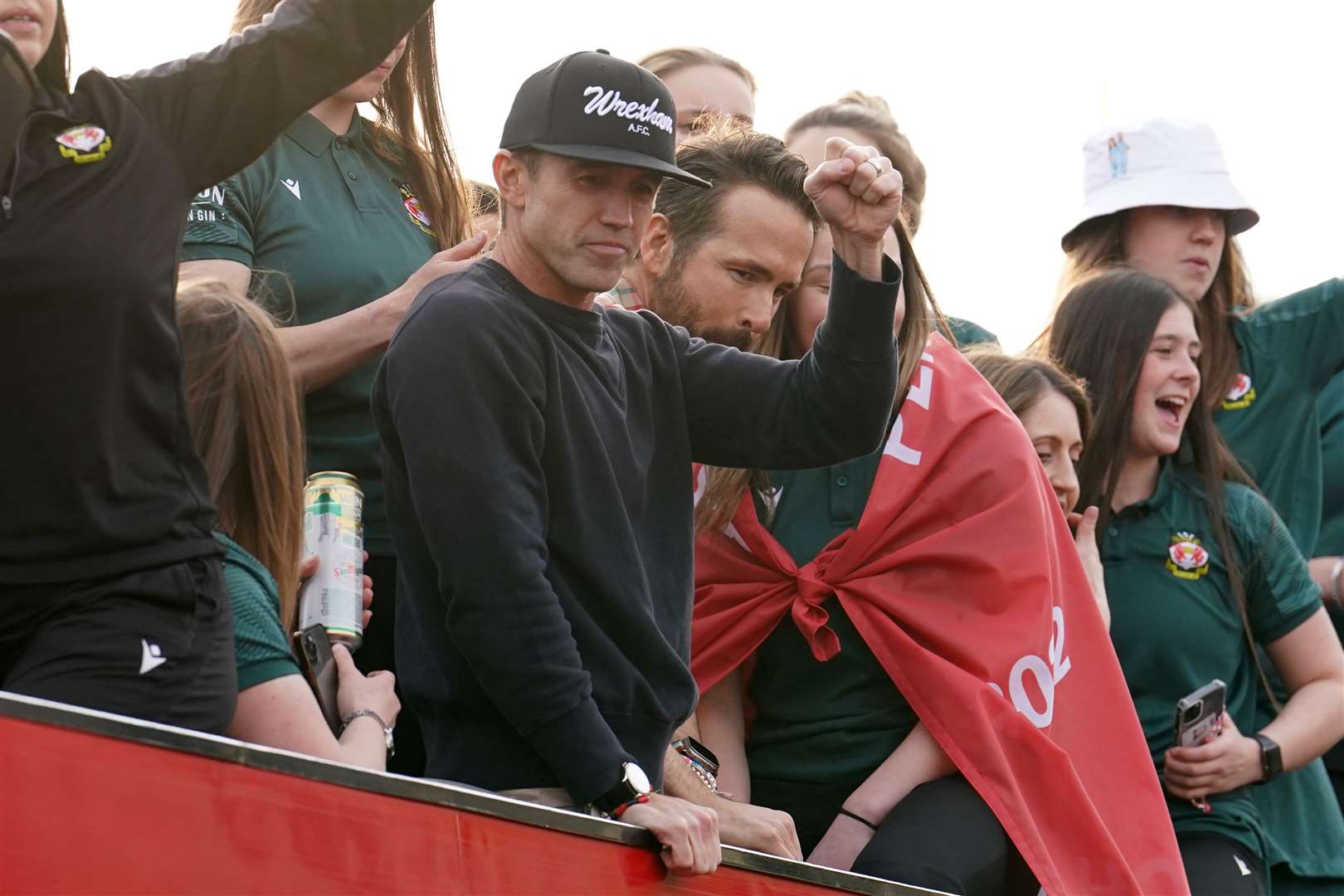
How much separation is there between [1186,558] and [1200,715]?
1.41 feet

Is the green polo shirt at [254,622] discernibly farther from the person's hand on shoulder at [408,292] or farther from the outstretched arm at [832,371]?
the outstretched arm at [832,371]

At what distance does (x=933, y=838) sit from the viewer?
316 cm

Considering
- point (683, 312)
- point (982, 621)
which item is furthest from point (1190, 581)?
point (683, 312)

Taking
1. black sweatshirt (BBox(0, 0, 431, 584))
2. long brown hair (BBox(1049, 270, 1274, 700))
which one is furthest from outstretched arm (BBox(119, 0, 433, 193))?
long brown hair (BBox(1049, 270, 1274, 700))

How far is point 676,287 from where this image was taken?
3555 mm

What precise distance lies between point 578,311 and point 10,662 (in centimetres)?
96

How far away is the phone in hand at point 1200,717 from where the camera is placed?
3.93m

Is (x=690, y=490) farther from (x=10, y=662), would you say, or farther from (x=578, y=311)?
(x=10, y=662)

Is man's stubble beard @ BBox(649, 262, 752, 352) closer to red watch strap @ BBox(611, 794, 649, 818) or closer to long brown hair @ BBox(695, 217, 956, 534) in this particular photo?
long brown hair @ BBox(695, 217, 956, 534)

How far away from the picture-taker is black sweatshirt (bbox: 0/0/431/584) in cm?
222

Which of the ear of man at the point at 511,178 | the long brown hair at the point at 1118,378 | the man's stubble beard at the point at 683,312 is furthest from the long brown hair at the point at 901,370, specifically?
the ear of man at the point at 511,178

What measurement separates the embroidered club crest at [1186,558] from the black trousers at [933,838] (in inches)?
44.4

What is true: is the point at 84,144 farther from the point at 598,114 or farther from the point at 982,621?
the point at 982,621

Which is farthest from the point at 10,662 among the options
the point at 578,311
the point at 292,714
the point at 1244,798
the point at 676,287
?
the point at 1244,798
